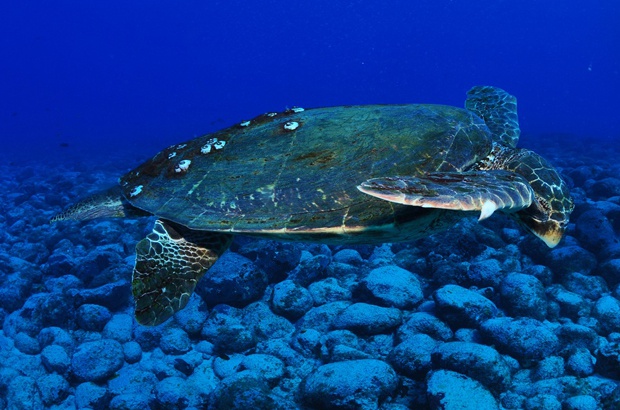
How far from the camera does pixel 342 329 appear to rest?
4969mm

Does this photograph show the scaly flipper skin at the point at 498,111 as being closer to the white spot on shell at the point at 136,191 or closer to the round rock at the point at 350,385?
the round rock at the point at 350,385

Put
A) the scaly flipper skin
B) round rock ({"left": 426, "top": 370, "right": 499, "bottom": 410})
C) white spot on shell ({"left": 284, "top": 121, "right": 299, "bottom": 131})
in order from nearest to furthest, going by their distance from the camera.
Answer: round rock ({"left": 426, "top": 370, "right": 499, "bottom": 410}) → white spot on shell ({"left": 284, "top": 121, "right": 299, "bottom": 131}) → the scaly flipper skin

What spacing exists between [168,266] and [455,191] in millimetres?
2642

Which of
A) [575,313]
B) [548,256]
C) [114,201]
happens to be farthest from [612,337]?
[114,201]

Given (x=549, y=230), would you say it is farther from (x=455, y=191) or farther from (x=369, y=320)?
(x=369, y=320)

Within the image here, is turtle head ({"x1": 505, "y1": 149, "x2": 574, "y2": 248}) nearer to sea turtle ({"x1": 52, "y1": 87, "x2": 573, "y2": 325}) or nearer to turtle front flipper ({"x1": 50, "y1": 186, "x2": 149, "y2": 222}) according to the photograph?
sea turtle ({"x1": 52, "y1": 87, "x2": 573, "y2": 325})

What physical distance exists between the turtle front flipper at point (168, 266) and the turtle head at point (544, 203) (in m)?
2.88

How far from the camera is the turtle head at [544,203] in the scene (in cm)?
383

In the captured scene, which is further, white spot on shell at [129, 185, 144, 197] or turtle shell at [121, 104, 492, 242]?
white spot on shell at [129, 185, 144, 197]

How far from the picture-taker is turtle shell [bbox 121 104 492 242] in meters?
3.70

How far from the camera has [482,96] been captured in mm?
6254

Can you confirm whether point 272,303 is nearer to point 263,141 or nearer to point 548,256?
point 263,141

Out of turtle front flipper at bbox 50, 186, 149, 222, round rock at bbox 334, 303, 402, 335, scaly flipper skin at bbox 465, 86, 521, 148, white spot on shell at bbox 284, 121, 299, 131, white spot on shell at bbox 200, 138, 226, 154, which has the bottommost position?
round rock at bbox 334, 303, 402, 335

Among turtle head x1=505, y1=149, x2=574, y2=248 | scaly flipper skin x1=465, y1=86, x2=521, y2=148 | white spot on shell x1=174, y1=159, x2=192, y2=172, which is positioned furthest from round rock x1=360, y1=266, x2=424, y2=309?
white spot on shell x1=174, y1=159, x2=192, y2=172
